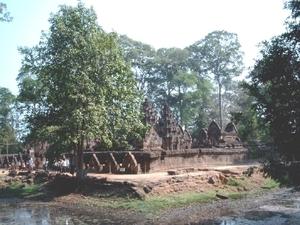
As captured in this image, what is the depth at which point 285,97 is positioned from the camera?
372 inches

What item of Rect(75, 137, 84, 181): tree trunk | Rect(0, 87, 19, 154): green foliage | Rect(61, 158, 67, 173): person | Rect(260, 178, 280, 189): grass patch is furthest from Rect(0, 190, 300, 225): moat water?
Rect(0, 87, 19, 154): green foliage

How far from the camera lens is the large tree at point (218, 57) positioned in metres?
55.1

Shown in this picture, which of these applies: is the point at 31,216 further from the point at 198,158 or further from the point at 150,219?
the point at 198,158

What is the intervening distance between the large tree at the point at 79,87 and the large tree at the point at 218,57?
3726cm

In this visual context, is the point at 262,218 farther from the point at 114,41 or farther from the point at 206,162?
the point at 114,41

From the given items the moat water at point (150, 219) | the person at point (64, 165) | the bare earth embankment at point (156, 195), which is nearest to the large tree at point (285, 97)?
the bare earth embankment at point (156, 195)

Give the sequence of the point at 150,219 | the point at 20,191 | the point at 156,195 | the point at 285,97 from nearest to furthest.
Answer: the point at 285,97 → the point at 150,219 → the point at 156,195 → the point at 20,191

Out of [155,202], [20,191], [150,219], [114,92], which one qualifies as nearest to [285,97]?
[150,219]

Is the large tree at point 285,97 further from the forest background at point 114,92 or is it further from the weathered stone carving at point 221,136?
the weathered stone carving at point 221,136

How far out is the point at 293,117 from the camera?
934cm

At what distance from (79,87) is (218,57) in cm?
4149

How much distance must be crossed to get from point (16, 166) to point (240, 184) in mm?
23212

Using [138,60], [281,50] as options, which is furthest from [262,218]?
[138,60]

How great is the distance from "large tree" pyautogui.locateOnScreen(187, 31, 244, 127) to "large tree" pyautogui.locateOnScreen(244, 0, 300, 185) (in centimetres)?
4489
